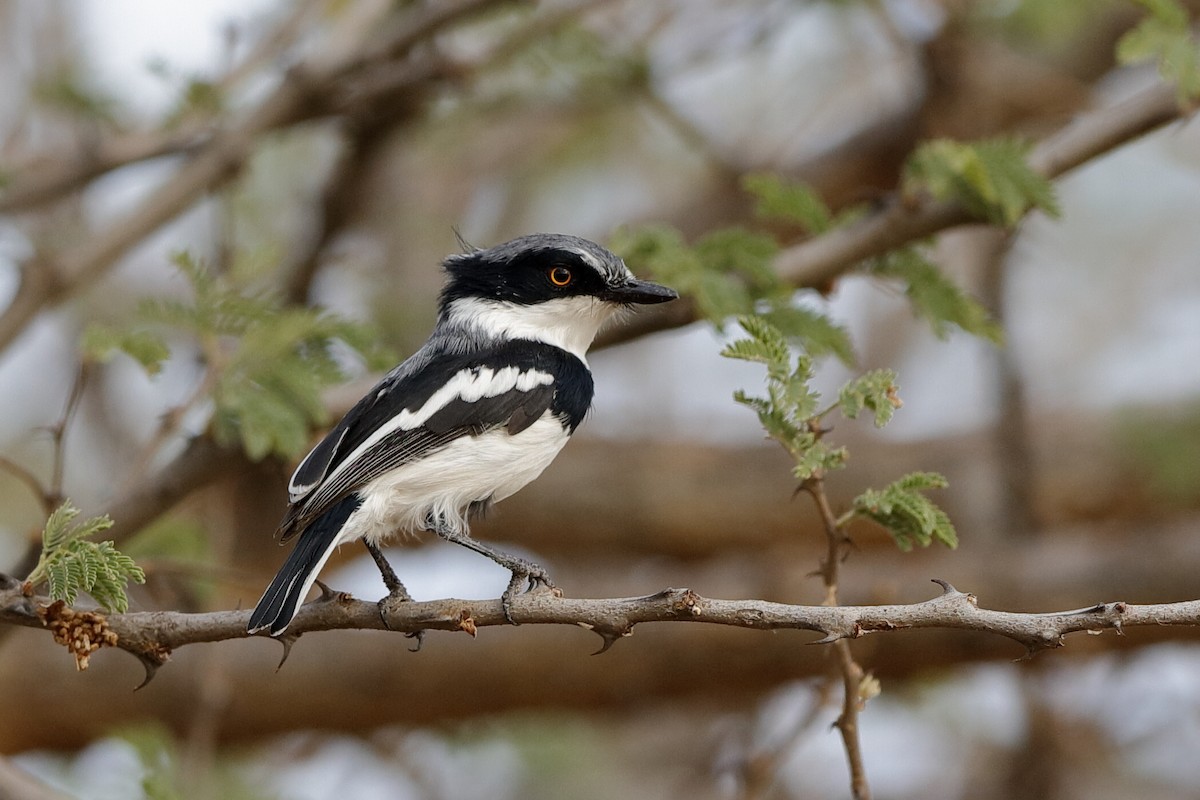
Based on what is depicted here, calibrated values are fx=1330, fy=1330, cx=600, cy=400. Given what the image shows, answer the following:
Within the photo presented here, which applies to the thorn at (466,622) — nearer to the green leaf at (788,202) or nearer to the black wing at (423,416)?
the black wing at (423,416)

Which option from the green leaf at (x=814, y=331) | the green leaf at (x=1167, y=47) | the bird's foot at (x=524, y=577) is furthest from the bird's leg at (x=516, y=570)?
the green leaf at (x=1167, y=47)

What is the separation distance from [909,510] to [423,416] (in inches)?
51.2

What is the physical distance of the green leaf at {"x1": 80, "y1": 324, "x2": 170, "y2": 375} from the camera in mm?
3648

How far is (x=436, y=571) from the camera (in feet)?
24.2

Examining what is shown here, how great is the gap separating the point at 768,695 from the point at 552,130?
4134 mm

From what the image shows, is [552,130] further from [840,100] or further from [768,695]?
[768,695]

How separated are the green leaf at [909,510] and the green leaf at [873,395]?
7.3 inches

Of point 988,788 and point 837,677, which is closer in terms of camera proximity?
point 837,677

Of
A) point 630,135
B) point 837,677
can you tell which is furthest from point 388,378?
point 630,135

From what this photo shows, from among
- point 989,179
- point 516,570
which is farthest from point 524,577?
point 989,179

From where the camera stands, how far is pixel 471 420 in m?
3.47

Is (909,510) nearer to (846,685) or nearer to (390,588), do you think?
(846,685)

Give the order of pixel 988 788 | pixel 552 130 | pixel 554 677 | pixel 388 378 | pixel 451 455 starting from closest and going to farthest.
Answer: pixel 451 455
pixel 388 378
pixel 554 677
pixel 988 788
pixel 552 130

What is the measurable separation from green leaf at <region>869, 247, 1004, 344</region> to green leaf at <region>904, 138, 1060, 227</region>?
0.24 meters
